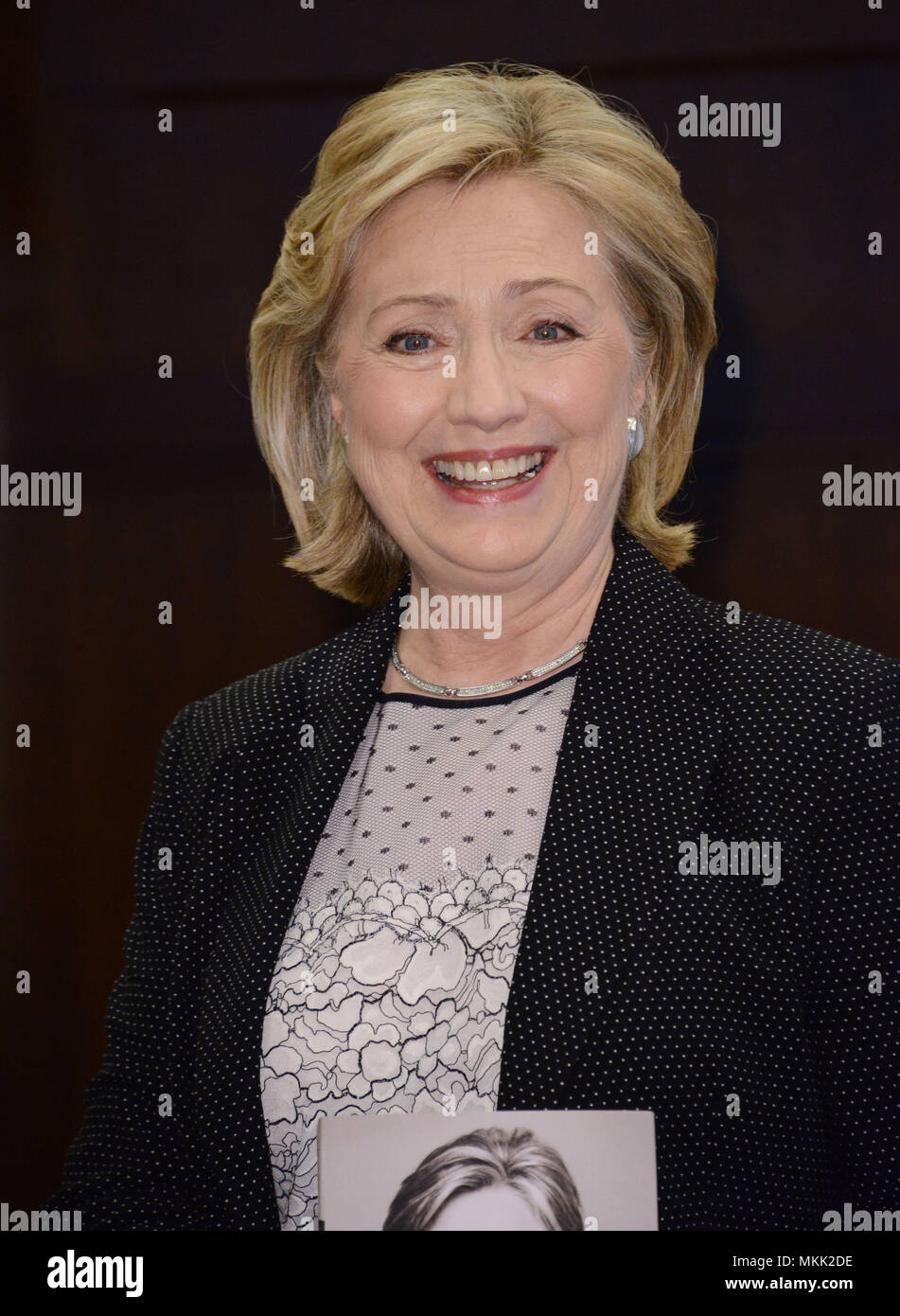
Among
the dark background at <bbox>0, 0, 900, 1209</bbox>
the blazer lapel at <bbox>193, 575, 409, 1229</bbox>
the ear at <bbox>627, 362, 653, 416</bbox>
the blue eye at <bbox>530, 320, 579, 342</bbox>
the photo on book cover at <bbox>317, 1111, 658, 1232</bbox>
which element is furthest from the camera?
the dark background at <bbox>0, 0, 900, 1209</bbox>

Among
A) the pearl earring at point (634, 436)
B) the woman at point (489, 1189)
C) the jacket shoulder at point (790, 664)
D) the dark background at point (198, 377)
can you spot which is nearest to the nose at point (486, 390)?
the pearl earring at point (634, 436)

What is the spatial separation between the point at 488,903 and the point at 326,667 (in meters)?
0.51

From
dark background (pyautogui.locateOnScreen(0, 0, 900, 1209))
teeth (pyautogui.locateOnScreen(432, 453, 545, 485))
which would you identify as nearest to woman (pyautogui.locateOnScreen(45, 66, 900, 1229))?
teeth (pyautogui.locateOnScreen(432, 453, 545, 485))

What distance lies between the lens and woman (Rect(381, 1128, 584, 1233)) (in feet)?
4.60

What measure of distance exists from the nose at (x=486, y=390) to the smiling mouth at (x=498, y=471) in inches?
2.2

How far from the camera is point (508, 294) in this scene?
170cm

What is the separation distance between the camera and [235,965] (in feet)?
5.58

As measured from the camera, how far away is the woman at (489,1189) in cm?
140

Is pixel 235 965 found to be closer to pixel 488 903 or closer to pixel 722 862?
pixel 488 903

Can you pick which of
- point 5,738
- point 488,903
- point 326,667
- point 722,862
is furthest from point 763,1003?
point 5,738

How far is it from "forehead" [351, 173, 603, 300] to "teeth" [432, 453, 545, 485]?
21cm

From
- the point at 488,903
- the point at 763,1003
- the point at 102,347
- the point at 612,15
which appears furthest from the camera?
the point at 102,347

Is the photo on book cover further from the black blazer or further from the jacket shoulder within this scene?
the jacket shoulder

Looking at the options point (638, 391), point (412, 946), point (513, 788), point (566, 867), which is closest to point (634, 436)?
point (638, 391)
